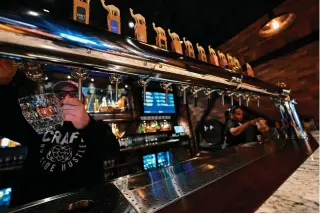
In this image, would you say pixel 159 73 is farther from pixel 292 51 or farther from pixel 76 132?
pixel 292 51

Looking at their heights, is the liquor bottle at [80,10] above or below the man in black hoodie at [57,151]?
above

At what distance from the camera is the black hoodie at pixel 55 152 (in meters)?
1.17

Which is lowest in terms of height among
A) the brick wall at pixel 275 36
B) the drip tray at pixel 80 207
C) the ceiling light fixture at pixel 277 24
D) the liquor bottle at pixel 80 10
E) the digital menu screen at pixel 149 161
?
the digital menu screen at pixel 149 161

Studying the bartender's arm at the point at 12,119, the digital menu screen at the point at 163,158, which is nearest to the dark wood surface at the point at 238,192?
the bartender's arm at the point at 12,119

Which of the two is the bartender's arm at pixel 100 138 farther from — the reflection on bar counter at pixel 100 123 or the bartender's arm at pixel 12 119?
the bartender's arm at pixel 12 119

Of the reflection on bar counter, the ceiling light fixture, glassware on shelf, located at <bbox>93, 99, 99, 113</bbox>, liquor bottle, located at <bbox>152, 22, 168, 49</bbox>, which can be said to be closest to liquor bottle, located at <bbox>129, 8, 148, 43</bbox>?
the reflection on bar counter

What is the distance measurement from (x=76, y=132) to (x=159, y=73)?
3.39ft

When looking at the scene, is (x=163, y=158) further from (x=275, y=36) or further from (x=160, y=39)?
(x=275, y=36)

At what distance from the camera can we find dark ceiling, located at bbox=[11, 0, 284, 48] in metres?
2.33

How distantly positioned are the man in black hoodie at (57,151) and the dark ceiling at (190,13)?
4.85 ft

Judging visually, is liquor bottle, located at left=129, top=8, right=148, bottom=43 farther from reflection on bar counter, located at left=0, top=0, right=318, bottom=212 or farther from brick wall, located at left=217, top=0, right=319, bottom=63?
brick wall, located at left=217, top=0, right=319, bottom=63

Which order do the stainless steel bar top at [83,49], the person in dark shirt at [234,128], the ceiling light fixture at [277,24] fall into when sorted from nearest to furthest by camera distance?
the stainless steel bar top at [83,49], the ceiling light fixture at [277,24], the person in dark shirt at [234,128]

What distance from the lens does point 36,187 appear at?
1.16m

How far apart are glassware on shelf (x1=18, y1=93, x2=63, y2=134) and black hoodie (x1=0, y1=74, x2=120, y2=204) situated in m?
0.49
